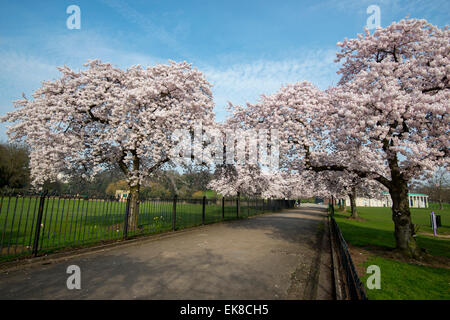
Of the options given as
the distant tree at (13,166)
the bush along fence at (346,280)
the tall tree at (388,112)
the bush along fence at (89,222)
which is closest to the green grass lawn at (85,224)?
the bush along fence at (89,222)

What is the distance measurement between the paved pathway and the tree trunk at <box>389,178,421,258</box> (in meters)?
2.91

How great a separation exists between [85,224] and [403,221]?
12.3 m

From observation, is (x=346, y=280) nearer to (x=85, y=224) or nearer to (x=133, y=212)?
(x=85, y=224)

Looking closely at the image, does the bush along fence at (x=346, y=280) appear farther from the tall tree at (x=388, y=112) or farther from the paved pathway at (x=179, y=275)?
the tall tree at (x=388, y=112)

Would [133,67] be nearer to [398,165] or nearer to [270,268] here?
[270,268]

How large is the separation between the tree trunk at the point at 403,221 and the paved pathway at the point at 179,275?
9.54 feet

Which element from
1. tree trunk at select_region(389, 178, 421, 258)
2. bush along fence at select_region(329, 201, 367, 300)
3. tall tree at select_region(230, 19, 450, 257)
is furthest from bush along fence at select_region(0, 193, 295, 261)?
tree trunk at select_region(389, 178, 421, 258)

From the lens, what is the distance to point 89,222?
10.9 meters

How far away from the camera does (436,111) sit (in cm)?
763

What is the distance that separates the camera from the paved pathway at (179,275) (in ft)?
16.5

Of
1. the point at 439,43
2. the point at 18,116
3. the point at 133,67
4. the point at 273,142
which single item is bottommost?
the point at 273,142

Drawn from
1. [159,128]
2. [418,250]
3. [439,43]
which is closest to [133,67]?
[159,128]

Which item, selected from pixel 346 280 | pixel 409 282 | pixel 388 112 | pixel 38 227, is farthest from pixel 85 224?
pixel 388 112
